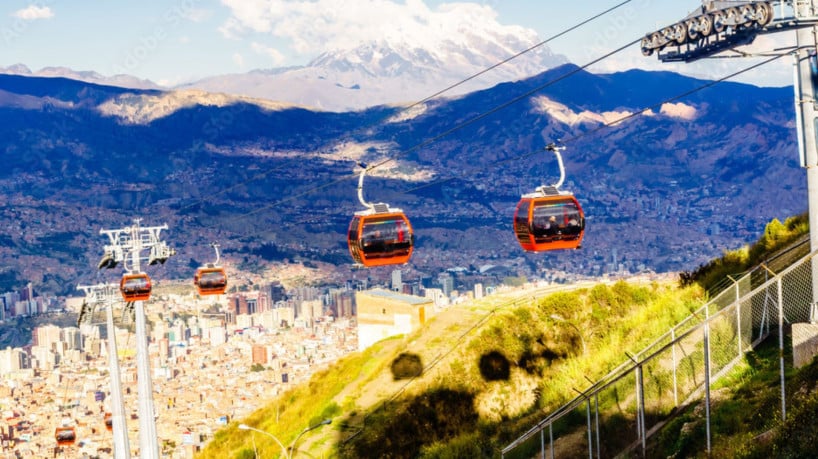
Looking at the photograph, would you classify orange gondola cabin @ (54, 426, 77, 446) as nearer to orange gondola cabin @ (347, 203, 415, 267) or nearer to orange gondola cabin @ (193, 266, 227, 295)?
orange gondola cabin @ (193, 266, 227, 295)

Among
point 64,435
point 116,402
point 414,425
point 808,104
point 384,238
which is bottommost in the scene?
point 64,435

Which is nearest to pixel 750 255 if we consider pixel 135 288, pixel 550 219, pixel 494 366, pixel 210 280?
pixel 494 366

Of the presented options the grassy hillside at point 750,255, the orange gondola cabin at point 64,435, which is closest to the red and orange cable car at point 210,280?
the orange gondola cabin at point 64,435

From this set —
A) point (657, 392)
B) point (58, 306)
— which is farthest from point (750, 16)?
point (58, 306)

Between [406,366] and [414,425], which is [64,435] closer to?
[406,366]

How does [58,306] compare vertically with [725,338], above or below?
below

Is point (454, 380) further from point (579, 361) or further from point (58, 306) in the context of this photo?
point (58, 306)

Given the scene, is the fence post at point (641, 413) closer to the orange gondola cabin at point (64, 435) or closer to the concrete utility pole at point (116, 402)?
the concrete utility pole at point (116, 402)
